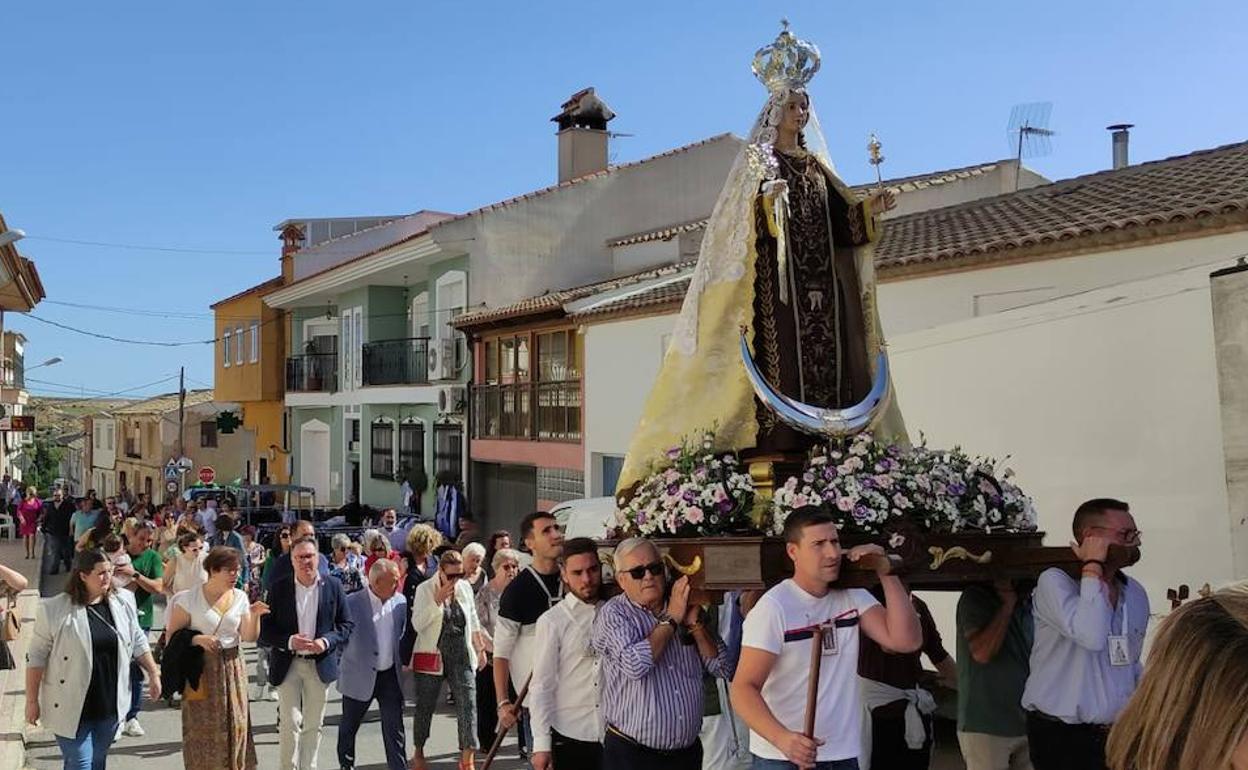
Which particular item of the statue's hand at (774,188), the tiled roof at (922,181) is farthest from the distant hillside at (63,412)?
the statue's hand at (774,188)

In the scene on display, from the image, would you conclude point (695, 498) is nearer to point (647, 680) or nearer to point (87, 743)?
point (647, 680)

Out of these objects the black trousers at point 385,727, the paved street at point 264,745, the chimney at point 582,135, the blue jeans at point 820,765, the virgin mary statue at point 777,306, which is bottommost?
the paved street at point 264,745

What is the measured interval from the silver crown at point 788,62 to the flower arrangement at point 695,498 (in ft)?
5.65

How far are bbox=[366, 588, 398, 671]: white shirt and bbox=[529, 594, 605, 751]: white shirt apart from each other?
2739 mm

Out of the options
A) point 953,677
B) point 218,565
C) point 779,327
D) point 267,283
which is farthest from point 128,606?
point 267,283

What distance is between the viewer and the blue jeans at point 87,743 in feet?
22.0

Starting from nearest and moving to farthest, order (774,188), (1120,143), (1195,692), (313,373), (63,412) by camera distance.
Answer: (1195,692) < (774,188) < (1120,143) < (313,373) < (63,412)

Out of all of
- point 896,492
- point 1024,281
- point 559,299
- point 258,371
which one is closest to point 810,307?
point 896,492

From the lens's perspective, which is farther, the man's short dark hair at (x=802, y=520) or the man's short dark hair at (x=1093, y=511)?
the man's short dark hair at (x=1093, y=511)

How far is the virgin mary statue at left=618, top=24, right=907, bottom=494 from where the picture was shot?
5555 mm

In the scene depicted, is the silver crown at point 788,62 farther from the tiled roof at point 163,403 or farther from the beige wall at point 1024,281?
the tiled roof at point 163,403

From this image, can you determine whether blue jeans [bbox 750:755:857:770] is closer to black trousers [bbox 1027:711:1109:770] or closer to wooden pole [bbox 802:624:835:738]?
wooden pole [bbox 802:624:835:738]

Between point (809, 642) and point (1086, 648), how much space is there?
1283 millimetres

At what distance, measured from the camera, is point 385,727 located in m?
7.98
